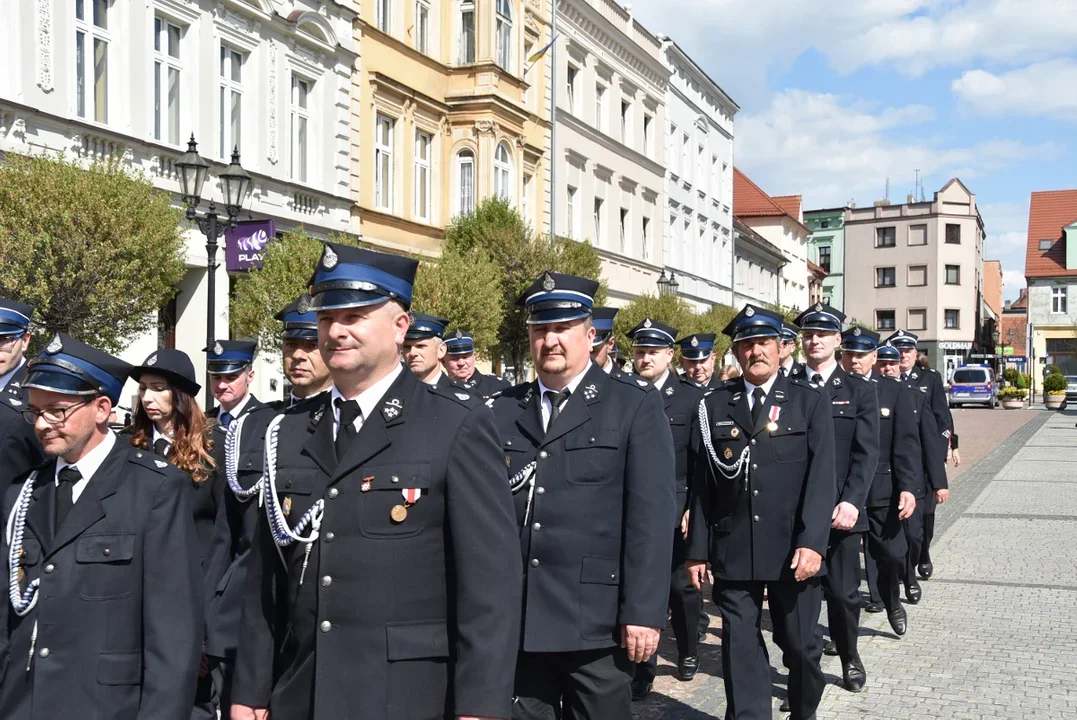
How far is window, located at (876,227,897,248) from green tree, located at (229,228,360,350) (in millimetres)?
74461

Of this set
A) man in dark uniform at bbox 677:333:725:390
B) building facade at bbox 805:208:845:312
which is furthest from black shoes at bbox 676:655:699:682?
building facade at bbox 805:208:845:312

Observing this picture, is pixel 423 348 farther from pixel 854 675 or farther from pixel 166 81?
pixel 166 81

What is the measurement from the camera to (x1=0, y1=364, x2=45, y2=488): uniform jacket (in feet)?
15.4

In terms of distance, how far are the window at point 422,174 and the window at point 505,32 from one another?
3228 mm

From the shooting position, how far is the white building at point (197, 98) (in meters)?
15.5

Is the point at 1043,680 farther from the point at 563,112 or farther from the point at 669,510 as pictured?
the point at 563,112

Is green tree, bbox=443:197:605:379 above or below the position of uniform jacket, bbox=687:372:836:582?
above

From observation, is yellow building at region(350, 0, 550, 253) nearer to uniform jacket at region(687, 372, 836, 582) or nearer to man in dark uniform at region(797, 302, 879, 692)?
man in dark uniform at region(797, 302, 879, 692)

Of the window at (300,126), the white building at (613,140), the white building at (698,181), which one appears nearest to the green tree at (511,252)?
the window at (300,126)

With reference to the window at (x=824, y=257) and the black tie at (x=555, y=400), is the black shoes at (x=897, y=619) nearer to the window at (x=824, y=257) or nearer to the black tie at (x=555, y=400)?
the black tie at (x=555, y=400)

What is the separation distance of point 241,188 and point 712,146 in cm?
3915

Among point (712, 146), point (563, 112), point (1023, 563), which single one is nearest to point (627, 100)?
point (563, 112)

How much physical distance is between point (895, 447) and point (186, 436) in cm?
532

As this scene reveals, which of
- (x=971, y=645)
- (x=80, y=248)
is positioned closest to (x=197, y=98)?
(x=80, y=248)
